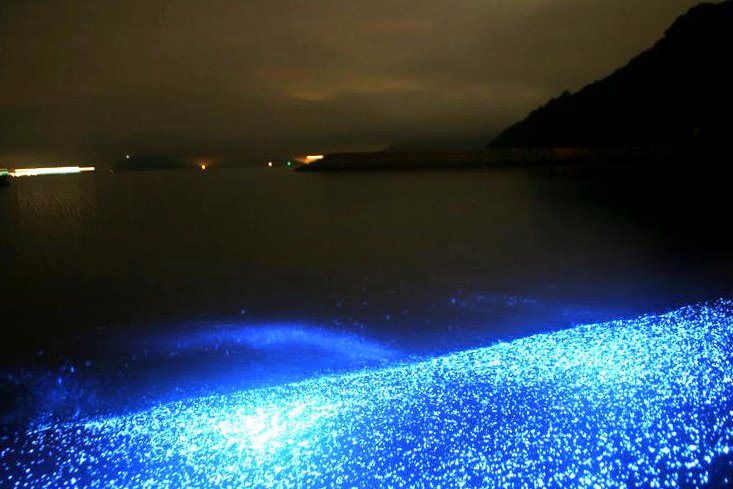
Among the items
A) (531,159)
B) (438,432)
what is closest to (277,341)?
(438,432)

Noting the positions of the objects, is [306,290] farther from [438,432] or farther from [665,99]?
[665,99]

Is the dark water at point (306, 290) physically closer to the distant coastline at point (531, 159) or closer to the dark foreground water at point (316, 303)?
the dark foreground water at point (316, 303)

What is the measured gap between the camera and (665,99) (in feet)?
215

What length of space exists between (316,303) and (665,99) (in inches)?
2859

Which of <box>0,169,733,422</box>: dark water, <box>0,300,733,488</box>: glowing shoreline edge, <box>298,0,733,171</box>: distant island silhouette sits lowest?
<box>0,169,733,422</box>: dark water

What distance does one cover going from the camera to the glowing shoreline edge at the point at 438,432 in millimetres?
2572

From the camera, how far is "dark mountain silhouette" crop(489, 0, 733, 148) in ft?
174

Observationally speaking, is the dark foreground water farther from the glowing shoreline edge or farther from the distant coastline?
the distant coastline

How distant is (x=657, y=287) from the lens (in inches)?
235

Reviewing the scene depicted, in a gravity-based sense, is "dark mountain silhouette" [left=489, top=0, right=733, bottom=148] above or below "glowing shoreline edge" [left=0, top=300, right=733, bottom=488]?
above

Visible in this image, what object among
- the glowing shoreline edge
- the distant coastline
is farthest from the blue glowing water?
the distant coastline

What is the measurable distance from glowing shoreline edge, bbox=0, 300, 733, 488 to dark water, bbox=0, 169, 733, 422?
478 mm

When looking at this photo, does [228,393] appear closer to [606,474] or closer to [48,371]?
[48,371]

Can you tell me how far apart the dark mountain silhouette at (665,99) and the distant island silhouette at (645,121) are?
138 mm
